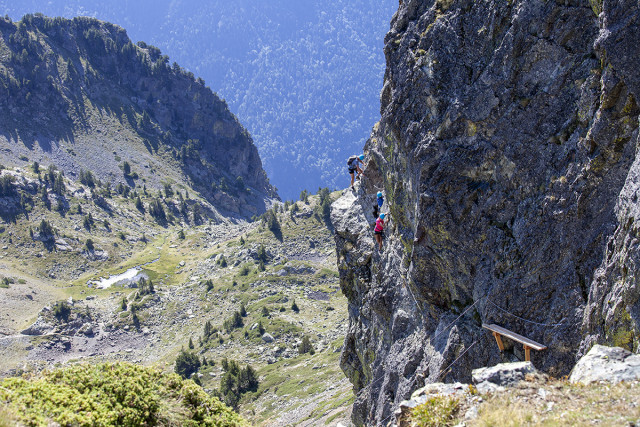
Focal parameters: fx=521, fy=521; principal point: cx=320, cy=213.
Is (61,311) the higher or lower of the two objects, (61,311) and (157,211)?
the lower

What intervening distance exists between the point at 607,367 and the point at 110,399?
→ 1344 cm

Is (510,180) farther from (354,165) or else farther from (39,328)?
(39,328)

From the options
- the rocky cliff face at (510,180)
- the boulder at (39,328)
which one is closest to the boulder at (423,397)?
the rocky cliff face at (510,180)

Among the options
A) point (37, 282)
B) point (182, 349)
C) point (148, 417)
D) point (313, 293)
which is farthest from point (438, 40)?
point (37, 282)

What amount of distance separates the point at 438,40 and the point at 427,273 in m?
11.1

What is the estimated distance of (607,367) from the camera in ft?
44.0

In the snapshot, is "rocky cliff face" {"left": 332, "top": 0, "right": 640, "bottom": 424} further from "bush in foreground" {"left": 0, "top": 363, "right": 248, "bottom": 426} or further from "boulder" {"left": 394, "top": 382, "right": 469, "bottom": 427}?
"bush in foreground" {"left": 0, "top": 363, "right": 248, "bottom": 426}

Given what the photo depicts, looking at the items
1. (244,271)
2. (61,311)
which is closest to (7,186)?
(61,311)

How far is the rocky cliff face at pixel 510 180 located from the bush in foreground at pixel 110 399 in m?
11.7

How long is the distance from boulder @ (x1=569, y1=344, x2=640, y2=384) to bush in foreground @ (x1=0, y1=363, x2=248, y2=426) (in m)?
9.94

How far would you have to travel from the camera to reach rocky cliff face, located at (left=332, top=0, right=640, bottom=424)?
57.6 feet

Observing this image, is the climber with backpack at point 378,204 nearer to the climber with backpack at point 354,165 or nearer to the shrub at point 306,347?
the climber with backpack at point 354,165

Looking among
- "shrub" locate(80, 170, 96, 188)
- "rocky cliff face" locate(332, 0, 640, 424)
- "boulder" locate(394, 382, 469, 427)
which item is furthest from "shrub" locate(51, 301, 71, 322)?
"boulder" locate(394, 382, 469, 427)

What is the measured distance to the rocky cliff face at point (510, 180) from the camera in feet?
57.6
